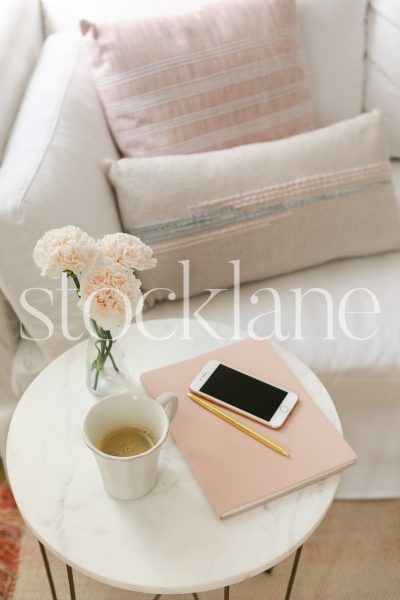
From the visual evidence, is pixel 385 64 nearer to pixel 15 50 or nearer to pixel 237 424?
pixel 15 50

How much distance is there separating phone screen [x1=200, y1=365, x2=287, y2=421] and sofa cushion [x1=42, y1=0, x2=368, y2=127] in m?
0.87

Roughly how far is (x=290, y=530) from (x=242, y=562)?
8cm

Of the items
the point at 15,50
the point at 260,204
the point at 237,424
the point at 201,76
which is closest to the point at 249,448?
the point at 237,424

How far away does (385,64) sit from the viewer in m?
1.57

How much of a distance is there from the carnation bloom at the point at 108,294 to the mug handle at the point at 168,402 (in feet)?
0.40

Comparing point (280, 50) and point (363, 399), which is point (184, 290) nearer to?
point (363, 399)

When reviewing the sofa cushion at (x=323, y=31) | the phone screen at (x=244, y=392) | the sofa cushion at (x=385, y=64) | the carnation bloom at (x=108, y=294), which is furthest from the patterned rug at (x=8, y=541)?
the sofa cushion at (x=385, y=64)

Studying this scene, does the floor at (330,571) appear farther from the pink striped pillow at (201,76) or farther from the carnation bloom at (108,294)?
the pink striped pillow at (201,76)

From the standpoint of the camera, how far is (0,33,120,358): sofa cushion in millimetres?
1014

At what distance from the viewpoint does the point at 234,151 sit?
1277 mm

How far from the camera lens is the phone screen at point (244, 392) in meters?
0.93

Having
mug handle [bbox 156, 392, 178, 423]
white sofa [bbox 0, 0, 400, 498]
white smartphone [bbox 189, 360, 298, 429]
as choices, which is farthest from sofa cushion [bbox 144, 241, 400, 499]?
mug handle [bbox 156, 392, 178, 423]

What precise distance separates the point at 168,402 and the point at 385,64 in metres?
1.16

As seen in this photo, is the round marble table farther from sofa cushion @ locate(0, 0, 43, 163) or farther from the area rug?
sofa cushion @ locate(0, 0, 43, 163)
